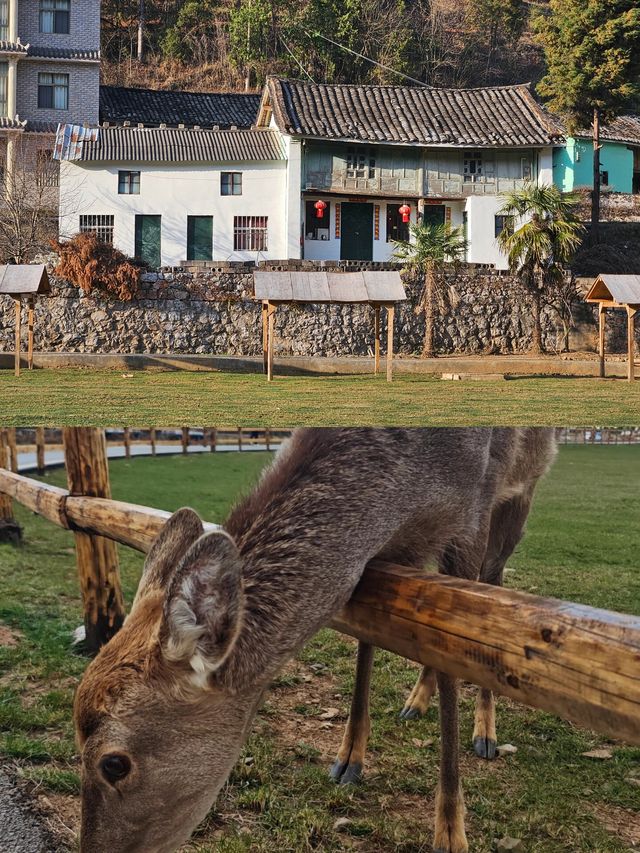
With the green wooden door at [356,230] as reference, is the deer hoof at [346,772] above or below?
below

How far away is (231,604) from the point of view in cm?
106

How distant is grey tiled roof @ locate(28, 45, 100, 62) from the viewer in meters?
29.0

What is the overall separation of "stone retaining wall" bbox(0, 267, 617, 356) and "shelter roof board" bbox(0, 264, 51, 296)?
303cm

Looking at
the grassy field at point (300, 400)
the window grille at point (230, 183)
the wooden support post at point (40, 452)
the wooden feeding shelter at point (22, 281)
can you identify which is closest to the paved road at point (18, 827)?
the wooden support post at point (40, 452)

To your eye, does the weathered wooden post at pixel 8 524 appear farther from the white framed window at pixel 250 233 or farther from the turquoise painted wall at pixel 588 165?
the turquoise painted wall at pixel 588 165

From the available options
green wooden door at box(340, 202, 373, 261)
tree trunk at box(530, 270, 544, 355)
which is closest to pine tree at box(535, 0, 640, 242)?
green wooden door at box(340, 202, 373, 261)

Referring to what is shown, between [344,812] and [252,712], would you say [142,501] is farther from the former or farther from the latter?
[252,712]

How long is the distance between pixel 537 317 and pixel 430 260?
8.00 ft

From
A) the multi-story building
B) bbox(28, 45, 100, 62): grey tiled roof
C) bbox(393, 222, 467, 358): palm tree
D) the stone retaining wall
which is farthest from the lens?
bbox(28, 45, 100, 62): grey tiled roof

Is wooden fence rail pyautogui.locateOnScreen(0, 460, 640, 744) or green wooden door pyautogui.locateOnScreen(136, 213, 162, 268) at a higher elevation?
green wooden door pyautogui.locateOnScreen(136, 213, 162, 268)

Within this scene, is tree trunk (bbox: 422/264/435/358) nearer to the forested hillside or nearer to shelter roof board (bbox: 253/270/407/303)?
shelter roof board (bbox: 253/270/407/303)

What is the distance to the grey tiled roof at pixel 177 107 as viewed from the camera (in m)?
26.2

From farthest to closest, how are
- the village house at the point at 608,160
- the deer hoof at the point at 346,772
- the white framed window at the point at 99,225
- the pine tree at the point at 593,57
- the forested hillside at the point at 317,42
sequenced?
1. the forested hillside at the point at 317,42
2. the village house at the point at 608,160
3. the pine tree at the point at 593,57
4. the white framed window at the point at 99,225
5. the deer hoof at the point at 346,772

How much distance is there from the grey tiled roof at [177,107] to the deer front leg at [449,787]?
2586cm
